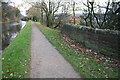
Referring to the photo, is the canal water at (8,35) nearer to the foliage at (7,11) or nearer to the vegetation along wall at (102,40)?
the vegetation along wall at (102,40)

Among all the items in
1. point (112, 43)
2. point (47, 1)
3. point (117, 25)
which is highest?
point (47, 1)

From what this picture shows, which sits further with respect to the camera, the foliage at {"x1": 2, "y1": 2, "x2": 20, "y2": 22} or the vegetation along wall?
the foliage at {"x1": 2, "y1": 2, "x2": 20, "y2": 22}

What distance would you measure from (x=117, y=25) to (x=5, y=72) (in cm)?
655

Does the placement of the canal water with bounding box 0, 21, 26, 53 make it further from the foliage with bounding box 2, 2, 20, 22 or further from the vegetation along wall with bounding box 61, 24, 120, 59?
the foliage with bounding box 2, 2, 20, 22

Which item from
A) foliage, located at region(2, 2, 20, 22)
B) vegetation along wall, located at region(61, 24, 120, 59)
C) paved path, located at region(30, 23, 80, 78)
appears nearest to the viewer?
paved path, located at region(30, 23, 80, 78)

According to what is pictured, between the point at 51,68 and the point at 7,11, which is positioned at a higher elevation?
the point at 7,11

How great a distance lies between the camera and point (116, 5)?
29.3ft

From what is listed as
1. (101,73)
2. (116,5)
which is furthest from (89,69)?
(116,5)

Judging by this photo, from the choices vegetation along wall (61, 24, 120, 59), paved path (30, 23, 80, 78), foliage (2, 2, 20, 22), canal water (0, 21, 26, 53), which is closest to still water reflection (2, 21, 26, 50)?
canal water (0, 21, 26, 53)

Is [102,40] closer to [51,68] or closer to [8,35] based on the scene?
[51,68]

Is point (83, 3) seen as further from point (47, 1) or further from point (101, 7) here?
point (47, 1)

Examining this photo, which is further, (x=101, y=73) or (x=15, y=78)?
(x=101, y=73)

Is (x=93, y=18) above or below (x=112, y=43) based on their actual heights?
above

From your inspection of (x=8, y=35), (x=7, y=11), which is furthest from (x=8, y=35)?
(x=7, y=11)
